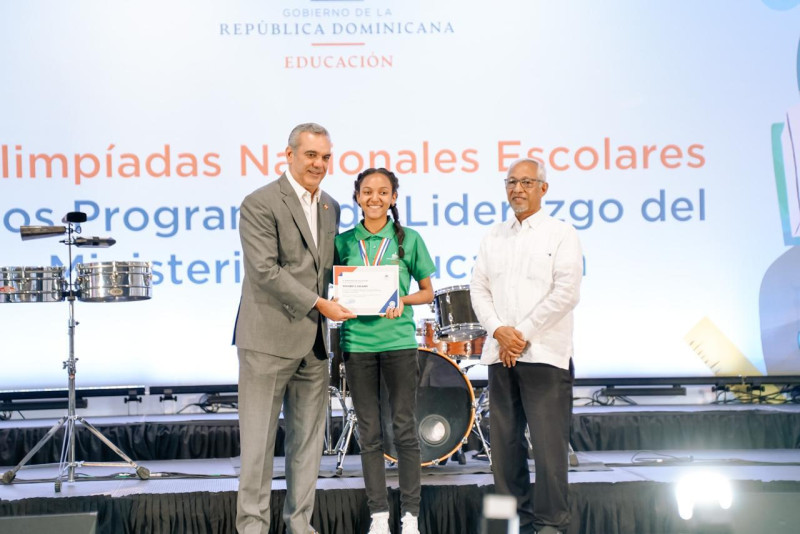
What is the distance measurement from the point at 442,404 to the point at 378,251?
1.48 meters

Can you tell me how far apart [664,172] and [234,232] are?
3216 mm

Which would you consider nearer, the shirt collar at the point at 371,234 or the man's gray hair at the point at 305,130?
the man's gray hair at the point at 305,130

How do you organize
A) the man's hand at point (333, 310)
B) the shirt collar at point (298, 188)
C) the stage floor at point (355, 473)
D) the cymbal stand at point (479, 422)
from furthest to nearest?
the cymbal stand at point (479, 422), the stage floor at point (355, 473), the shirt collar at point (298, 188), the man's hand at point (333, 310)

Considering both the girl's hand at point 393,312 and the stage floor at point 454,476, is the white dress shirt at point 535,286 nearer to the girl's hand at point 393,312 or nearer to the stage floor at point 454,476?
the girl's hand at point 393,312

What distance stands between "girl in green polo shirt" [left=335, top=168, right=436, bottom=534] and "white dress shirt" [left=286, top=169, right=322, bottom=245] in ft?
0.63

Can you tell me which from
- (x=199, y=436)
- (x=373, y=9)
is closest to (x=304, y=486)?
(x=199, y=436)

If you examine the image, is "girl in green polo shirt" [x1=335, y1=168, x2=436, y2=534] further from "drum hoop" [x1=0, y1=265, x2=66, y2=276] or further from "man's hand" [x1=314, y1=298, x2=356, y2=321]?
"drum hoop" [x1=0, y1=265, x2=66, y2=276]

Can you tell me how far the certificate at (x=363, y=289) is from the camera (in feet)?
11.0

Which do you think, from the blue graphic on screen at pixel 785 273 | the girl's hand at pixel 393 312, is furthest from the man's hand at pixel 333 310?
the blue graphic on screen at pixel 785 273

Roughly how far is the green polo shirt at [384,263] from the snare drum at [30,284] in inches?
72.8

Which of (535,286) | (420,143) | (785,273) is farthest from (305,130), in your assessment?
(785,273)

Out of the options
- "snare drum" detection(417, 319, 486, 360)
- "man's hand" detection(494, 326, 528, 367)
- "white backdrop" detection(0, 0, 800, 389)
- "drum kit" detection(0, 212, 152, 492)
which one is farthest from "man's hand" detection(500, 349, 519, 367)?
"white backdrop" detection(0, 0, 800, 389)

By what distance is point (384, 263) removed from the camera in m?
3.55

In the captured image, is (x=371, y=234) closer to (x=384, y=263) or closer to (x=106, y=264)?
(x=384, y=263)
